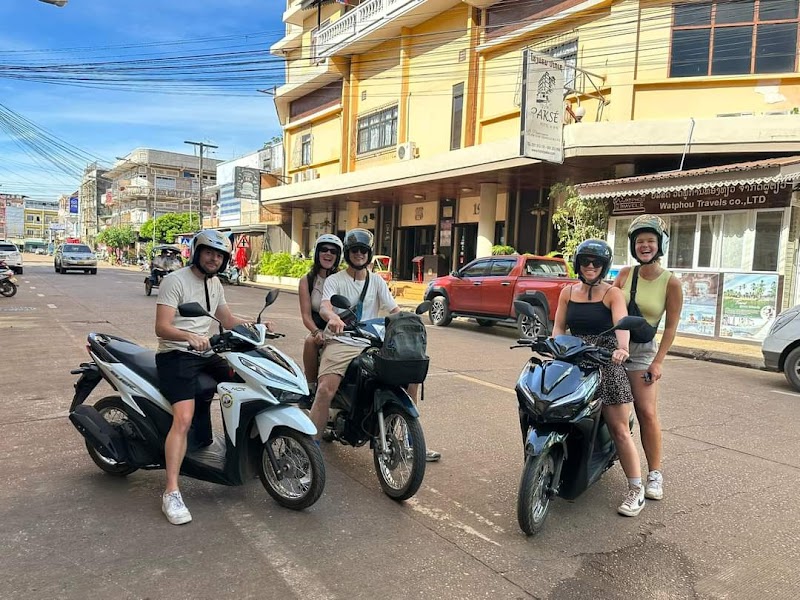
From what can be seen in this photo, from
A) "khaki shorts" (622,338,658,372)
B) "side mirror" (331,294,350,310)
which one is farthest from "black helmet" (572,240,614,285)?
"side mirror" (331,294,350,310)

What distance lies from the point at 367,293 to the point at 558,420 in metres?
1.82

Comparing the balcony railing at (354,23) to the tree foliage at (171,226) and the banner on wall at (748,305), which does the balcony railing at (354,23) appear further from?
the tree foliage at (171,226)

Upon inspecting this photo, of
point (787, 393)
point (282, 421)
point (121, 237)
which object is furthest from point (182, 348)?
point (121, 237)

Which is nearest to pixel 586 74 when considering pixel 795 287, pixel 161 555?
pixel 795 287

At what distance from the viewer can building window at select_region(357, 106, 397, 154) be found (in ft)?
85.7

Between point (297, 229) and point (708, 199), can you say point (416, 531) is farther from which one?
point (297, 229)

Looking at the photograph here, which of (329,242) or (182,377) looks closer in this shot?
(182,377)

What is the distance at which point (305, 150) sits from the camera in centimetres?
3384

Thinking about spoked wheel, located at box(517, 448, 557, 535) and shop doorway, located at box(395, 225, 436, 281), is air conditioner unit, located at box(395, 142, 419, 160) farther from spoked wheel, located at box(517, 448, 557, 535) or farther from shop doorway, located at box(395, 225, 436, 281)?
spoked wheel, located at box(517, 448, 557, 535)

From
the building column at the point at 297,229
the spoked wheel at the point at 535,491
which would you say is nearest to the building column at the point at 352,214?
the building column at the point at 297,229

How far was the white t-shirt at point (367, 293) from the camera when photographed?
4.48m

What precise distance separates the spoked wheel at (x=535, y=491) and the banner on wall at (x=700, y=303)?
11527 mm

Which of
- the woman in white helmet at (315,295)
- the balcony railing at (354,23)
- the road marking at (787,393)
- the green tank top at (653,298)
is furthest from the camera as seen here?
the balcony railing at (354,23)

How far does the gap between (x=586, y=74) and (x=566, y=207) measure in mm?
3676
